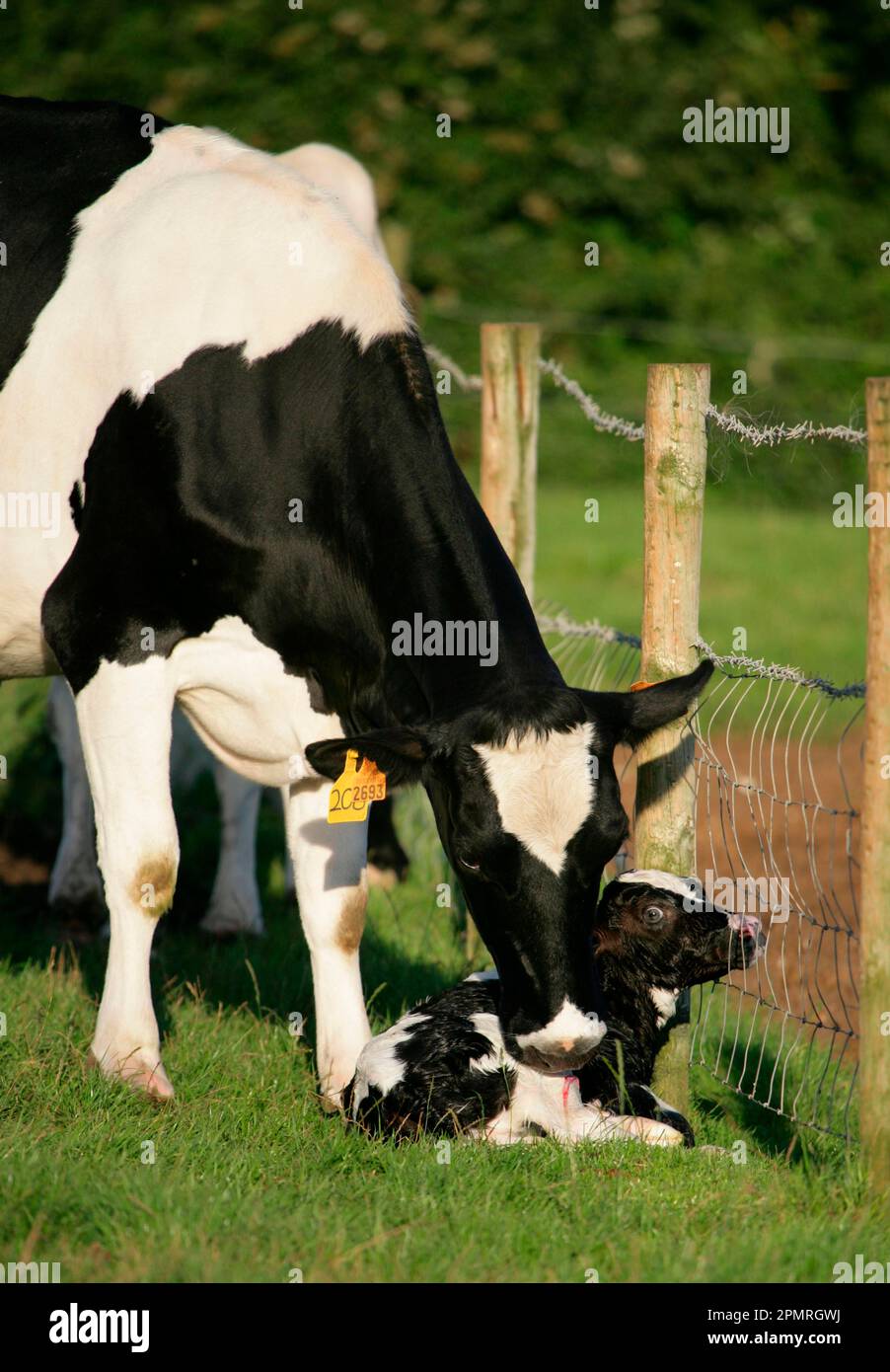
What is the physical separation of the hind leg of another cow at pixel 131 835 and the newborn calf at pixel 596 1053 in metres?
0.64

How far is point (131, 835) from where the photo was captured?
470 cm

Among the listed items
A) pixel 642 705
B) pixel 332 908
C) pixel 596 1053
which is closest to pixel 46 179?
pixel 332 908

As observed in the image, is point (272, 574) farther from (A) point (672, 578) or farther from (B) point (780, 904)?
(B) point (780, 904)

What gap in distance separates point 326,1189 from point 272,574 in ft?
5.16

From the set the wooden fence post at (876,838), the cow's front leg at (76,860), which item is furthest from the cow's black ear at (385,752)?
the cow's front leg at (76,860)

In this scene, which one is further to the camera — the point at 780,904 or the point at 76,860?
the point at 76,860

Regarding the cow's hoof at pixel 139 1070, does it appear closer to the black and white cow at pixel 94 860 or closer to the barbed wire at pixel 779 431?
the black and white cow at pixel 94 860

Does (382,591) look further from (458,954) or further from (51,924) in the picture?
(51,924)

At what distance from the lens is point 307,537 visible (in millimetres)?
4484

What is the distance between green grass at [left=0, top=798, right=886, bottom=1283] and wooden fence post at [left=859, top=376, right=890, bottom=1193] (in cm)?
15

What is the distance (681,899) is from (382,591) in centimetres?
115

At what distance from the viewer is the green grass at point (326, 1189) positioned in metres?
3.47

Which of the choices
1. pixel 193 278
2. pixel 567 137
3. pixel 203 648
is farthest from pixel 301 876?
pixel 567 137
